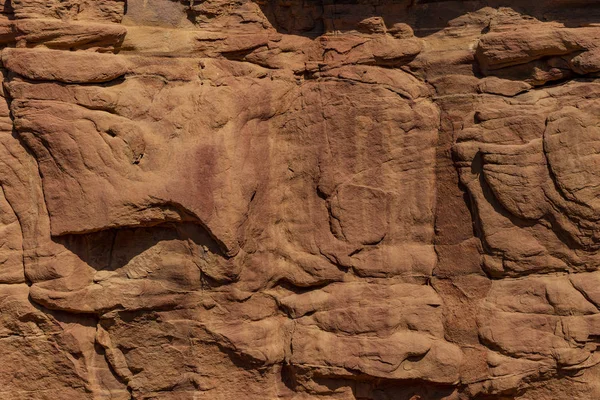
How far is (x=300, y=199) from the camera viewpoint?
21.3 ft

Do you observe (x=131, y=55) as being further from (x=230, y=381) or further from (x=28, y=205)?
(x=230, y=381)

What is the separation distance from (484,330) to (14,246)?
3460 mm

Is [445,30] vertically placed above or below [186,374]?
above

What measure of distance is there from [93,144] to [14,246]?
0.96 metres

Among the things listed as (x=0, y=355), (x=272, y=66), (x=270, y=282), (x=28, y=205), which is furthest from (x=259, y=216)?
(x=0, y=355)

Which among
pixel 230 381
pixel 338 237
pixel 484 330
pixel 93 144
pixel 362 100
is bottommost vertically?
pixel 230 381

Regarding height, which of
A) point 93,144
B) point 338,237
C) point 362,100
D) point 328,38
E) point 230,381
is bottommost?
point 230,381

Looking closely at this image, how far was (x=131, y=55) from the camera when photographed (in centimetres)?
627

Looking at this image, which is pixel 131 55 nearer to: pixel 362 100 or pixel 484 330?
pixel 362 100

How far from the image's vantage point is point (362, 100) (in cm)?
636

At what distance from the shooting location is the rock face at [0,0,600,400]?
6078mm

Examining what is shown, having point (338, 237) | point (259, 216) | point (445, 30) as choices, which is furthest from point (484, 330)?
point (445, 30)

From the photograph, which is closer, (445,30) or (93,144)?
(93,144)

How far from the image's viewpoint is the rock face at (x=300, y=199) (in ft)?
19.9
